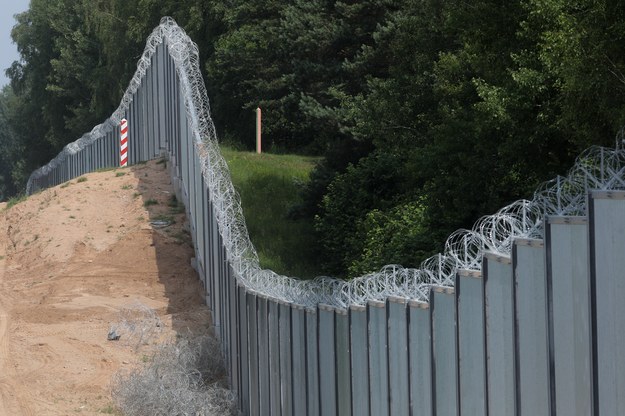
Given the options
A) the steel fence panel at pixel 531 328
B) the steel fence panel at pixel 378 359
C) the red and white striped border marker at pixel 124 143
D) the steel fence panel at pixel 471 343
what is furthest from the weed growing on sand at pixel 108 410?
the red and white striped border marker at pixel 124 143

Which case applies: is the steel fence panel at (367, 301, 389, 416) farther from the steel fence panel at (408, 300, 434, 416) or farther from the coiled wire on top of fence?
the steel fence panel at (408, 300, 434, 416)

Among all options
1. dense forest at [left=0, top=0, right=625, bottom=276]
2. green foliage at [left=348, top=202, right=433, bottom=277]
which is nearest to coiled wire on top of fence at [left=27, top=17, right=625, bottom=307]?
dense forest at [left=0, top=0, right=625, bottom=276]

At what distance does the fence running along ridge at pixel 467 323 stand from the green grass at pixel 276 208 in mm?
10129

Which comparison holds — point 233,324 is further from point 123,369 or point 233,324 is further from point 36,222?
point 36,222

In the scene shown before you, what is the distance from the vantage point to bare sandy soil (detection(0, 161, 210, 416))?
16.9m

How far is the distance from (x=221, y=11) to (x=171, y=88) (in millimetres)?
23358

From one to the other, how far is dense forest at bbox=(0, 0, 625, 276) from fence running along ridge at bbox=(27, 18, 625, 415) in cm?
383

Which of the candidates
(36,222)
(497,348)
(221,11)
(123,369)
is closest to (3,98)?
(221,11)

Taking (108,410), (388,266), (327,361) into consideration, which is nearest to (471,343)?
(388,266)

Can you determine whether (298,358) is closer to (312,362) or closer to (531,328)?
(312,362)

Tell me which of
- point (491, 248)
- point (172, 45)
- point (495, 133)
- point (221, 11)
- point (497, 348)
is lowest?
point (497, 348)

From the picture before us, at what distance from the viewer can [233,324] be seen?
626 inches

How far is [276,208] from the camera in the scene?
30484 millimetres

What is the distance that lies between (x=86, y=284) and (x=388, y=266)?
11757 mm
